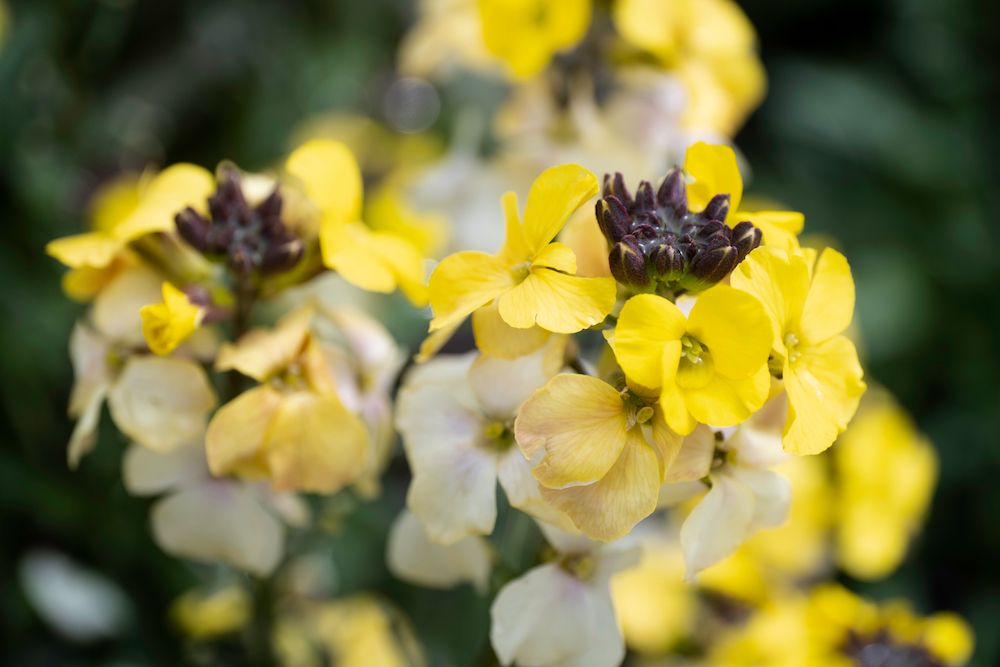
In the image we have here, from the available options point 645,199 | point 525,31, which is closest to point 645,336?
point 645,199

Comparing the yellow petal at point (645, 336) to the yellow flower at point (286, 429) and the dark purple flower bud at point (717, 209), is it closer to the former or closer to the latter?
the dark purple flower bud at point (717, 209)

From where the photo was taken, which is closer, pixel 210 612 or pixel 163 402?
pixel 163 402

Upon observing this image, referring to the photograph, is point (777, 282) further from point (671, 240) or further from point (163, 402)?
point (163, 402)

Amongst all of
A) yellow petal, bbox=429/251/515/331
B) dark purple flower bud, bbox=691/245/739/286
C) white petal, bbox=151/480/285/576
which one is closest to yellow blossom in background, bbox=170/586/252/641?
white petal, bbox=151/480/285/576

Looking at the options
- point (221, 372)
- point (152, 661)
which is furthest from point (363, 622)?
point (221, 372)

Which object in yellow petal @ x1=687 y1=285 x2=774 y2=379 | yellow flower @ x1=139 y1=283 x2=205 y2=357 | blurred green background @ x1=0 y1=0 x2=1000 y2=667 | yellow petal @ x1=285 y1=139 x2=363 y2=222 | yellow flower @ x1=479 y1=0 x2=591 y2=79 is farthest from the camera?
blurred green background @ x1=0 y1=0 x2=1000 y2=667

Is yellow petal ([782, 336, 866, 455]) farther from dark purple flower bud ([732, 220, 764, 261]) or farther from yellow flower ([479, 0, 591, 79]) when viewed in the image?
yellow flower ([479, 0, 591, 79])
